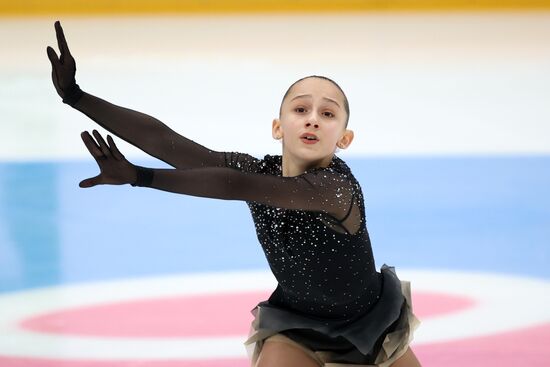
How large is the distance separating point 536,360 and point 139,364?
107 centimetres

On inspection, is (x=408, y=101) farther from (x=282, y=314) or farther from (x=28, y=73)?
(x=282, y=314)

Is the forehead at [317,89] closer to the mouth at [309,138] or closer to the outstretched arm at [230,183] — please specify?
the mouth at [309,138]

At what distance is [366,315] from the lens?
2328 millimetres

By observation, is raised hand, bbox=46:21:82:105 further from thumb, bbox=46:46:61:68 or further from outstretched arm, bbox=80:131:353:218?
outstretched arm, bbox=80:131:353:218

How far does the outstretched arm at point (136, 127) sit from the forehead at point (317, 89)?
0.86 ft

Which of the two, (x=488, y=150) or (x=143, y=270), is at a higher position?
(x=488, y=150)

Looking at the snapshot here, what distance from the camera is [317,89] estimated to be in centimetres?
225

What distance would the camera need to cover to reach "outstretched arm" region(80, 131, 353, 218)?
5.80ft

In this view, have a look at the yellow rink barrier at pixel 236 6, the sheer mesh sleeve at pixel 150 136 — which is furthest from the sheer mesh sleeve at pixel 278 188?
the yellow rink barrier at pixel 236 6

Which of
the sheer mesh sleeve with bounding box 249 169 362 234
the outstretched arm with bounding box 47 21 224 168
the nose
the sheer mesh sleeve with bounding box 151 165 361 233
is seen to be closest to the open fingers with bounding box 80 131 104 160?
the sheer mesh sleeve with bounding box 151 165 361 233

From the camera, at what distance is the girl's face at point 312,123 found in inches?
86.4

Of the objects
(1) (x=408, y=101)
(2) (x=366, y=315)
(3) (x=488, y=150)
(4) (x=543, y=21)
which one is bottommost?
(2) (x=366, y=315)

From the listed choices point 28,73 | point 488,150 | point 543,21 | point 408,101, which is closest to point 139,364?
point 488,150

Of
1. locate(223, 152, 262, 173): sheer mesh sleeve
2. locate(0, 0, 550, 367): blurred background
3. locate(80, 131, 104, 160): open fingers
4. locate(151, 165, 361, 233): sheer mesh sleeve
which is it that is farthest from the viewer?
locate(0, 0, 550, 367): blurred background
